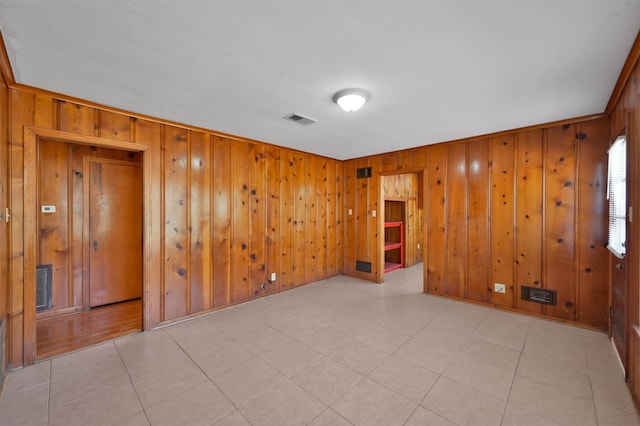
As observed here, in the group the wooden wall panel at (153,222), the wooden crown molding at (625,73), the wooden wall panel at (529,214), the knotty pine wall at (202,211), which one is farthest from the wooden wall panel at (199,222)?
the wooden wall panel at (529,214)

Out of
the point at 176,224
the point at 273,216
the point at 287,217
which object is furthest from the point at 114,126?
the point at 287,217

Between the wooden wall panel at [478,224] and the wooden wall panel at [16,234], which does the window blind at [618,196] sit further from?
the wooden wall panel at [16,234]

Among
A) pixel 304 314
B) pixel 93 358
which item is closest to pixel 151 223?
pixel 93 358

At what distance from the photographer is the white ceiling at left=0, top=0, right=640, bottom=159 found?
1.42 metres

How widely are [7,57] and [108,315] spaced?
2911 mm

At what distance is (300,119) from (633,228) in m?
2.96

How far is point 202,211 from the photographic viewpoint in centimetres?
341

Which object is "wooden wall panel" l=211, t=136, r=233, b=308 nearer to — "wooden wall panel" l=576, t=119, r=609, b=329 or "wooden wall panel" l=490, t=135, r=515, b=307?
"wooden wall panel" l=490, t=135, r=515, b=307

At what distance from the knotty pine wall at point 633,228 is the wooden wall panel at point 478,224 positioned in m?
1.53

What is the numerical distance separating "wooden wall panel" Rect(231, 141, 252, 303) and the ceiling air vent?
3.73ft

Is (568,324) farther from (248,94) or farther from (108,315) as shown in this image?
(108,315)

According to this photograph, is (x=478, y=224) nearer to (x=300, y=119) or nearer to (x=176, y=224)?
(x=300, y=119)

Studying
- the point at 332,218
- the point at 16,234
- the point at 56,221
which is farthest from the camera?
the point at 332,218

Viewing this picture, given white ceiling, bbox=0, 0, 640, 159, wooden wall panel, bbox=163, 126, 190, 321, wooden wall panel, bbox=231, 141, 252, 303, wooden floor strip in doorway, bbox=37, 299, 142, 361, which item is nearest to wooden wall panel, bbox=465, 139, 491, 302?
white ceiling, bbox=0, 0, 640, 159
